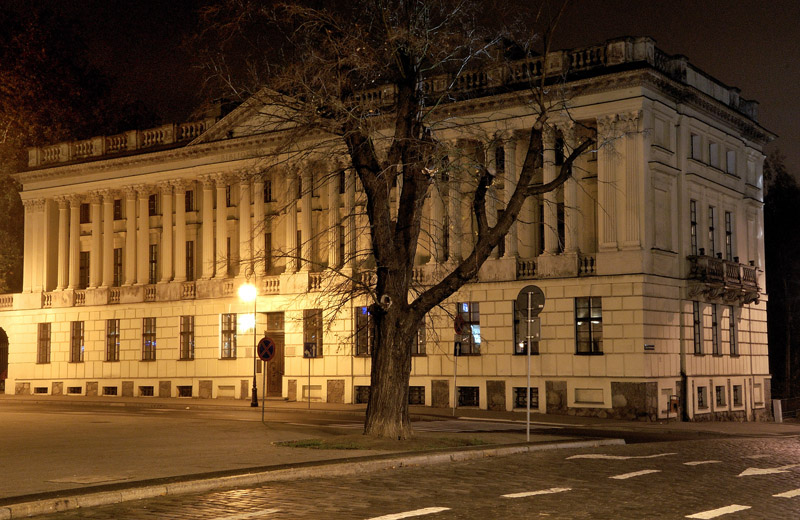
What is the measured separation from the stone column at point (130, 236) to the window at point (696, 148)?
2771cm

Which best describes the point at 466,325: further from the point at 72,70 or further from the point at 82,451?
the point at 72,70

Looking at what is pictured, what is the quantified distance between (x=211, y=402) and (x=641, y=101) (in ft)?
71.6

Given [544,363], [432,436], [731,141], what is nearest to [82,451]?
[432,436]

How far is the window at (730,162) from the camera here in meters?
45.5

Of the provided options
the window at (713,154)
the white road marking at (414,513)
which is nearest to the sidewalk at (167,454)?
the white road marking at (414,513)

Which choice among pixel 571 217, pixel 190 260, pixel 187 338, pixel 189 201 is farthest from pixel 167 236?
pixel 571 217

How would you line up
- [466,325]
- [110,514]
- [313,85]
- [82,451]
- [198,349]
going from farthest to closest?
[198,349]
[466,325]
[313,85]
[82,451]
[110,514]

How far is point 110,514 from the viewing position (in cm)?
1245

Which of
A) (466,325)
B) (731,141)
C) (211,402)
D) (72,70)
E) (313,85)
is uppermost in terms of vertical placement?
(72,70)

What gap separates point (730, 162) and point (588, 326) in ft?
38.6

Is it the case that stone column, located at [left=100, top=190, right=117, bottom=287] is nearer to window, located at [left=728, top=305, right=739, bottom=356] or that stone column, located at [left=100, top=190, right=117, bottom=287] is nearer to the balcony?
the balcony

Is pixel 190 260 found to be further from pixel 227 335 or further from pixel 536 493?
pixel 536 493

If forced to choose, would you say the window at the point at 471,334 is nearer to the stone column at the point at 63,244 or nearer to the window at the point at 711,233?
the window at the point at 711,233

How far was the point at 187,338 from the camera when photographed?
5219cm
